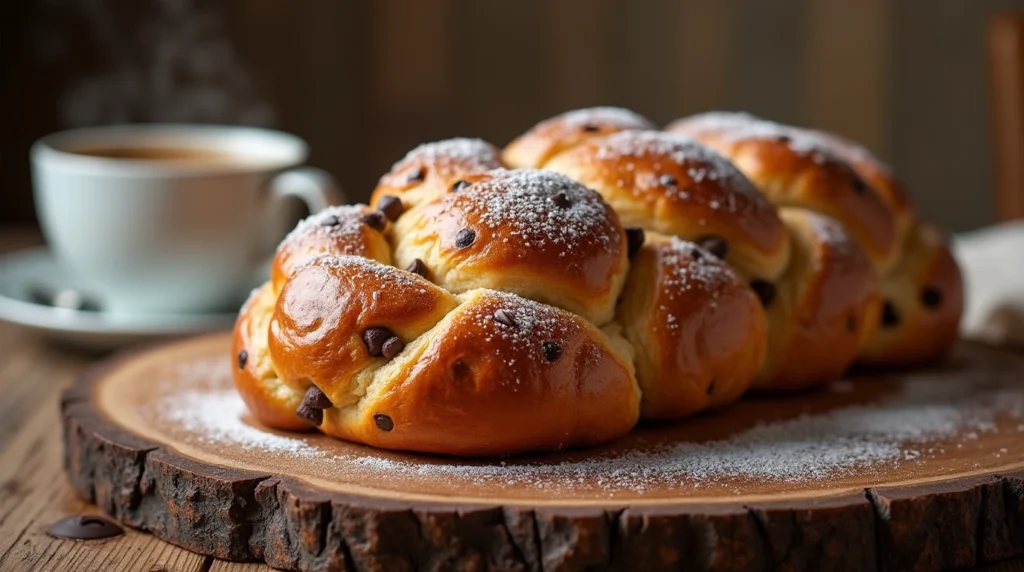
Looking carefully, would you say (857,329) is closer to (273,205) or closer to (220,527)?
(220,527)

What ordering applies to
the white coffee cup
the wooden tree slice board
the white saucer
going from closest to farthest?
1. the wooden tree slice board
2. the white saucer
3. the white coffee cup

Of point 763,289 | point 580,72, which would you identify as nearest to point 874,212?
point 763,289

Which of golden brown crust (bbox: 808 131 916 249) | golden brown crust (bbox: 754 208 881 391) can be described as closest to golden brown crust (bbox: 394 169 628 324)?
golden brown crust (bbox: 754 208 881 391)

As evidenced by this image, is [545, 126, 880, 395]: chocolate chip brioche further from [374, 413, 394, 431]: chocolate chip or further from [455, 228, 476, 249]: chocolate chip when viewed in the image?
[374, 413, 394, 431]: chocolate chip

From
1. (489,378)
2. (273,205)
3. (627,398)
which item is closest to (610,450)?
(627,398)

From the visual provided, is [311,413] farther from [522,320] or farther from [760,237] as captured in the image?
[760,237]

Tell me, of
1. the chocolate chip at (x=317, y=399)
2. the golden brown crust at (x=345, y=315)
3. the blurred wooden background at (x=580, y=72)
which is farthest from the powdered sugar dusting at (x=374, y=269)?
the blurred wooden background at (x=580, y=72)

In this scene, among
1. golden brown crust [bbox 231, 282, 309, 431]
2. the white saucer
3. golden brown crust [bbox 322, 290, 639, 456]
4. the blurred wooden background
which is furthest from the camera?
the blurred wooden background
